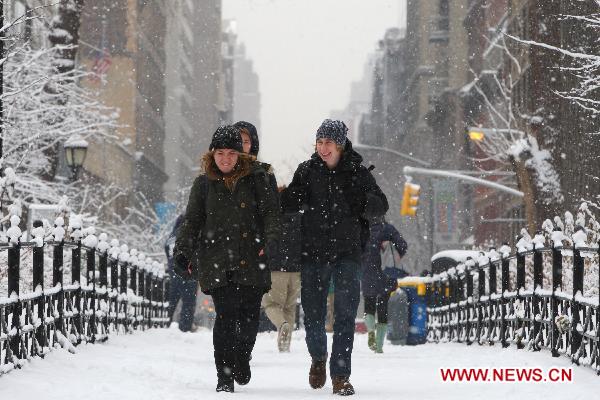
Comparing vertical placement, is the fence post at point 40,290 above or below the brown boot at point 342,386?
above

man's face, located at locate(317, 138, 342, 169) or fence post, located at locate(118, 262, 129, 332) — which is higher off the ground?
man's face, located at locate(317, 138, 342, 169)

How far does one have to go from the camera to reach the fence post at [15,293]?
31.0ft

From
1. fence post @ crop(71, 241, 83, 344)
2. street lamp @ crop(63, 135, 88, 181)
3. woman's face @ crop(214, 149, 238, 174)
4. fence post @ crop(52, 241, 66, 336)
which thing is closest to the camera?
woman's face @ crop(214, 149, 238, 174)

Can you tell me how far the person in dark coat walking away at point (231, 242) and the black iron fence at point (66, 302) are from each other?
144 centimetres

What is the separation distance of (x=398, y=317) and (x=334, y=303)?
10.6m

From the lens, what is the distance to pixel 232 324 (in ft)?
29.8

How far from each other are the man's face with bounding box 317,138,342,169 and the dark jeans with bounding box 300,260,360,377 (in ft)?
2.37

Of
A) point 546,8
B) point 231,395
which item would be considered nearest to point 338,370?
point 231,395

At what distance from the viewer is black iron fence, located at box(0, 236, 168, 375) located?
31.3 feet

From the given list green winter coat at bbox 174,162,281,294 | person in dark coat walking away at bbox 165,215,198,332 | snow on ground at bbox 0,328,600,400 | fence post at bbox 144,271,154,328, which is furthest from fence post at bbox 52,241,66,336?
fence post at bbox 144,271,154,328

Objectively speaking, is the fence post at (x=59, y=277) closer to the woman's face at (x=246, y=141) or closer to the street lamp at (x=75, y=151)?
the woman's face at (x=246, y=141)

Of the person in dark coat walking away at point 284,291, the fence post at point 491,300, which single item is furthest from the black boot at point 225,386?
the fence post at point 491,300

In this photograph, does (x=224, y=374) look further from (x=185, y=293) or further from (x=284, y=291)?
(x=185, y=293)

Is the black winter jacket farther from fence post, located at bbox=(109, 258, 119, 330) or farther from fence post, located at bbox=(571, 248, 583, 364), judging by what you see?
fence post, located at bbox=(109, 258, 119, 330)
